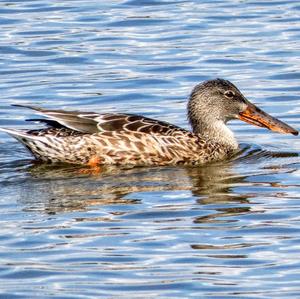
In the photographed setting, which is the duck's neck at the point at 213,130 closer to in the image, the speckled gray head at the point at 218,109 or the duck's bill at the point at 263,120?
the speckled gray head at the point at 218,109

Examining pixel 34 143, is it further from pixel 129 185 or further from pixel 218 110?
pixel 218 110

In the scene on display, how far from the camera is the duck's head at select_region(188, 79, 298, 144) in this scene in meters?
15.6

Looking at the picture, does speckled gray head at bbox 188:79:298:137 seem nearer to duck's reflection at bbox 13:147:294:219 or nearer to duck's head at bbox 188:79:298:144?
duck's head at bbox 188:79:298:144

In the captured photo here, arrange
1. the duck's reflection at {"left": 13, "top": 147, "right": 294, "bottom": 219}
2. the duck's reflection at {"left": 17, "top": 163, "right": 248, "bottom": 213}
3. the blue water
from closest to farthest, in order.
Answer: the blue water < the duck's reflection at {"left": 13, "top": 147, "right": 294, "bottom": 219} < the duck's reflection at {"left": 17, "top": 163, "right": 248, "bottom": 213}

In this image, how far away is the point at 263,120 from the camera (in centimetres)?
1563

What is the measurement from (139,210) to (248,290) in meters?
2.48

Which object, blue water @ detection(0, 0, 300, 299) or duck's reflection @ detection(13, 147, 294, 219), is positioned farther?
duck's reflection @ detection(13, 147, 294, 219)

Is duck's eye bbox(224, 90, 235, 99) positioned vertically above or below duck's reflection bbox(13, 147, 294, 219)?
above

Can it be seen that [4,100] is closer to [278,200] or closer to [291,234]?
[278,200]

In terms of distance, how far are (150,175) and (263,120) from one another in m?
1.91

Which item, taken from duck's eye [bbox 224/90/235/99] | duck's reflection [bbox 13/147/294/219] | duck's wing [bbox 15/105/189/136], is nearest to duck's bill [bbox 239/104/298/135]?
duck's eye [bbox 224/90/235/99]

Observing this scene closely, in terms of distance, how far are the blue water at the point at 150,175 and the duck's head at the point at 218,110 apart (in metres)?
0.34

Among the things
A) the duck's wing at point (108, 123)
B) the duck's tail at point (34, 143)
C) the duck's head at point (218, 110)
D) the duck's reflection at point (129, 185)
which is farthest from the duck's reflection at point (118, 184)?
the duck's head at point (218, 110)

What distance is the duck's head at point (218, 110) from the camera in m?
15.6
